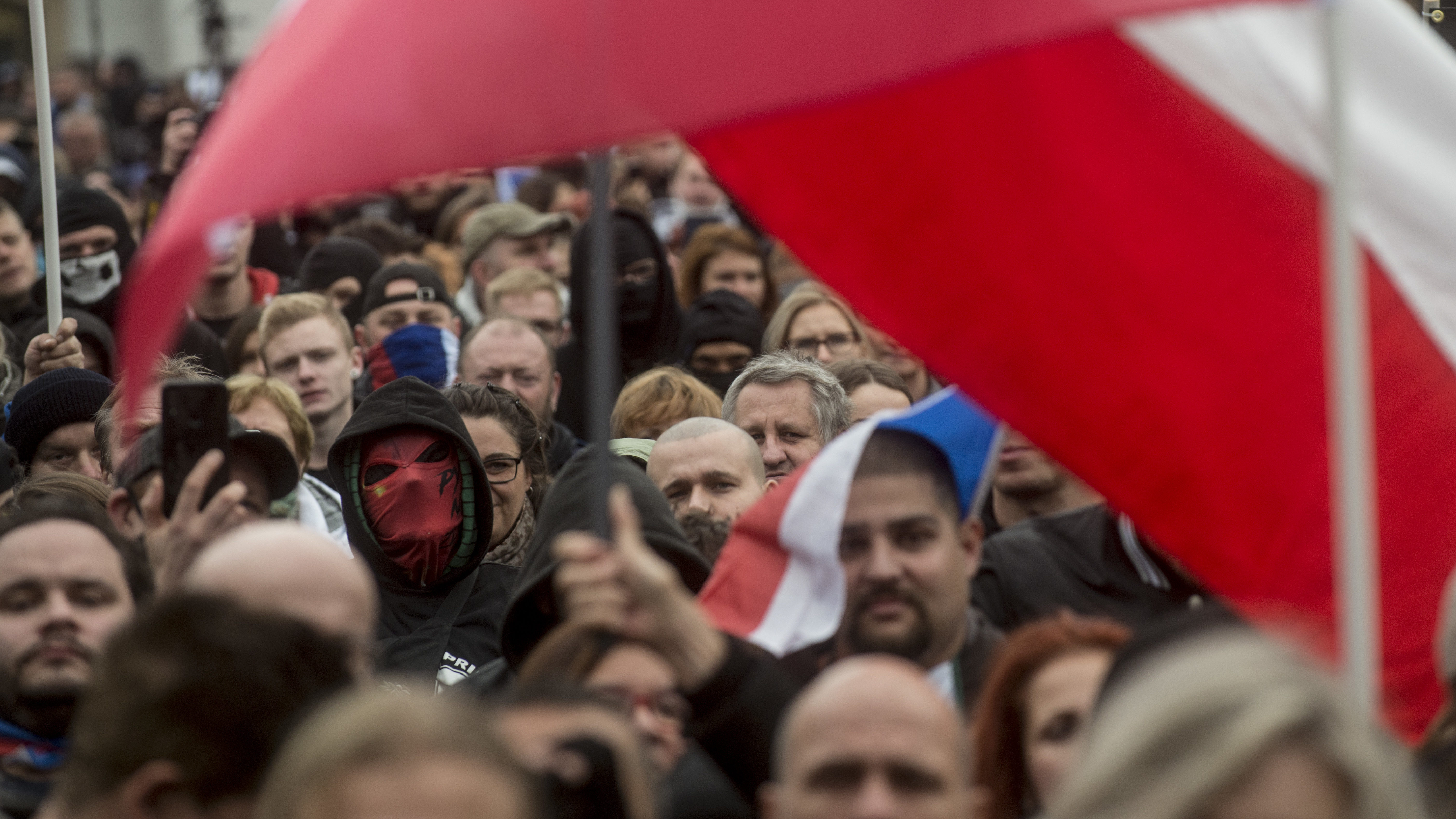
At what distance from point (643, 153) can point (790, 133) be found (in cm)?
1194

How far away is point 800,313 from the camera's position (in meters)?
8.23

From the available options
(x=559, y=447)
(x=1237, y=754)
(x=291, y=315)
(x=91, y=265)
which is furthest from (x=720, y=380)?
(x=1237, y=754)

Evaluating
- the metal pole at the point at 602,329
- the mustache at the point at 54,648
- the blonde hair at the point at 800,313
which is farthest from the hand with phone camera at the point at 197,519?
the blonde hair at the point at 800,313

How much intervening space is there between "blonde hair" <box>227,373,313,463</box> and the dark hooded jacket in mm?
1862

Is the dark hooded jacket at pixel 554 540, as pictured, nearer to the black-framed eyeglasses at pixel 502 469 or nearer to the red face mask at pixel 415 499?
the red face mask at pixel 415 499

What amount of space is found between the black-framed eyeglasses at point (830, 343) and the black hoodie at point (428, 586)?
2168 mm

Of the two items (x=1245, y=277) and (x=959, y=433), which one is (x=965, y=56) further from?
(x=959, y=433)

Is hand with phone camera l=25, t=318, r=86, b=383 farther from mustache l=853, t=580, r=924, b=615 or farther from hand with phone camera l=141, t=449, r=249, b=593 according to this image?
mustache l=853, t=580, r=924, b=615

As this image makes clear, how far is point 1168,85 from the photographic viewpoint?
13.4 feet

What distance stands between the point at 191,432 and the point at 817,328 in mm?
4286

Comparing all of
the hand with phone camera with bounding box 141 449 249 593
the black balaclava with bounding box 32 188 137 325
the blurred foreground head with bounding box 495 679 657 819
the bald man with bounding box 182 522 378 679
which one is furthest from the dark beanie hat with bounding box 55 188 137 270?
the blurred foreground head with bounding box 495 679 657 819

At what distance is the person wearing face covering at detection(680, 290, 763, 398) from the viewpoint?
8.50 m

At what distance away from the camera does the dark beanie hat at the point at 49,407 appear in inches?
251

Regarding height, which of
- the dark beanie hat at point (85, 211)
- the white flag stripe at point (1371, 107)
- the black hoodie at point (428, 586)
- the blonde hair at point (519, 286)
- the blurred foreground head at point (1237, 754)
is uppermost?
the white flag stripe at point (1371, 107)
